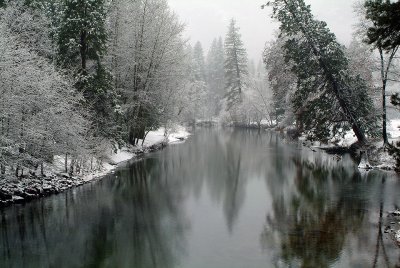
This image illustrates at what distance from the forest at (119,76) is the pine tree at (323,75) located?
0.08 m

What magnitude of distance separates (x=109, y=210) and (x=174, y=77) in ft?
82.2

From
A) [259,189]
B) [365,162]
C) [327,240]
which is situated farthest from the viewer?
[365,162]

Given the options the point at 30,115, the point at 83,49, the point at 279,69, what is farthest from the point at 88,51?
the point at 279,69

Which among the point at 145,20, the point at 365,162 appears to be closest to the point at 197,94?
the point at 145,20

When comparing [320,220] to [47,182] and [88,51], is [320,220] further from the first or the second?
[88,51]

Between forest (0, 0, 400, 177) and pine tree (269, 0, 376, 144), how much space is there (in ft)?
0.27

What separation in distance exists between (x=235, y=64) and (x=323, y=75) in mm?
50331

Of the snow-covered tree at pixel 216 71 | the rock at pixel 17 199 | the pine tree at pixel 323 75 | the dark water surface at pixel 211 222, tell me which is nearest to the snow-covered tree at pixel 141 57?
the dark water surface at pixel 211 222

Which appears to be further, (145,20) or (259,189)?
(145,20)

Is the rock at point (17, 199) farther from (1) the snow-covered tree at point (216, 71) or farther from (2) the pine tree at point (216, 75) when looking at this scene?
(1) the snow-covered tree at point (216, 71)

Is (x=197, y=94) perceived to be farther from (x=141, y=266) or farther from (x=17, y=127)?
(x=141, y=266)

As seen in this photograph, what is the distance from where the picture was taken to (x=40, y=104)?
21734 mm

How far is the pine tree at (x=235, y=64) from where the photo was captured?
82500 millimetres

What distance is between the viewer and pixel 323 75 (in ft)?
110
